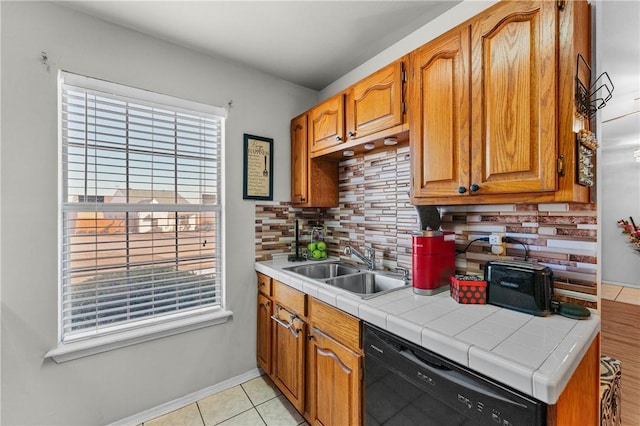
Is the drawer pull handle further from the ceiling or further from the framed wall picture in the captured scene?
the ceiling

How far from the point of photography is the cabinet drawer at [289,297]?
1674 mm

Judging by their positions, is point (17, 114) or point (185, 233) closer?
point (17, 114)

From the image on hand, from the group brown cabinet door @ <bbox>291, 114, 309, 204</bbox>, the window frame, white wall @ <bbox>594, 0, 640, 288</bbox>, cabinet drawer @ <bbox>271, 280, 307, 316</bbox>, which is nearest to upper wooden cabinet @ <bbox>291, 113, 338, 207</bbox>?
brown cabinet door @ <bbox>291, 114, 309, 204</bbox>

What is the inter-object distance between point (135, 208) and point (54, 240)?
428 mm

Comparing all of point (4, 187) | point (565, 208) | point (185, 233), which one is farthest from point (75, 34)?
point (565, 208)

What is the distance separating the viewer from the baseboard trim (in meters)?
1.74

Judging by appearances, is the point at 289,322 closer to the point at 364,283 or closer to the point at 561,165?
the point at 364,283

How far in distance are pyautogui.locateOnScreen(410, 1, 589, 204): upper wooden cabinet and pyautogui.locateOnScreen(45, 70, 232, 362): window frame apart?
59.0 inches

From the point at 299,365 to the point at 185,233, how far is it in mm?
1225

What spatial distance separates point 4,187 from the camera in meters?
1.41

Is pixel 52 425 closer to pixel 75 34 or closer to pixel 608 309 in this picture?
pixel 75 34

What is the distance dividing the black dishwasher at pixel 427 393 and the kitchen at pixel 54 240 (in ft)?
4.43

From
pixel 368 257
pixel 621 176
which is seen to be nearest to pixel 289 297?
pixel 368 257

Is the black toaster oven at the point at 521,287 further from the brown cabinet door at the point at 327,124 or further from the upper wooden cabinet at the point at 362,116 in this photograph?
the brown cabinet door at the point at 327,124
